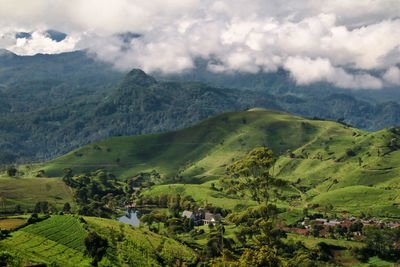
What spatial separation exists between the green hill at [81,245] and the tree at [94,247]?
136 cm

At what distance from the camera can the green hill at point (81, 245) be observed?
8325 centimetres

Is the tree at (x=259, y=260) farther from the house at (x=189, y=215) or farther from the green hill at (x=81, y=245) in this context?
the house at (x=189, y=215)

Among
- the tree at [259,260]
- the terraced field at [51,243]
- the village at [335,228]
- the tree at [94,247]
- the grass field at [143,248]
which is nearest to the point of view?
the tree at [259,260]

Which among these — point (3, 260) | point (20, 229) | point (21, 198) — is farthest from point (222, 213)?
point (3, 260)

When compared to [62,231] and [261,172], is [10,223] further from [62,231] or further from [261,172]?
[261,172]

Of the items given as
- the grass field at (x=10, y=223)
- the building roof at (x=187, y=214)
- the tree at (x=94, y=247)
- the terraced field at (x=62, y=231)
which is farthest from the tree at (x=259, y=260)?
the building roof at (x=187, y=214)

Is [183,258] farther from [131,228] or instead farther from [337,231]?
[337,231]

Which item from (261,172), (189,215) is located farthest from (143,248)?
(189,215)

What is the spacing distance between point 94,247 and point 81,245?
8013 mm

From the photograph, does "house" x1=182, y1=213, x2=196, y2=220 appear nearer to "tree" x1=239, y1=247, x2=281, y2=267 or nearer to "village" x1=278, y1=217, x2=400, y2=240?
"village" x1=278, y1=217, x2=400, y2=240

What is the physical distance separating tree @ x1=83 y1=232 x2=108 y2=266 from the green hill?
1.36 meters

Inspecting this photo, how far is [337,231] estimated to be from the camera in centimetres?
15500

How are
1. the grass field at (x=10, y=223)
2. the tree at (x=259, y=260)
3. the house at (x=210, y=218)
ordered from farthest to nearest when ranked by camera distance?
1. the house at (x=210, y=218)
2. the grass field at (x=10, y=223)
3. the tree at (x=259, y=260)

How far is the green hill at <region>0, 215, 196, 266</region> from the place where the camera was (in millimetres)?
83250
